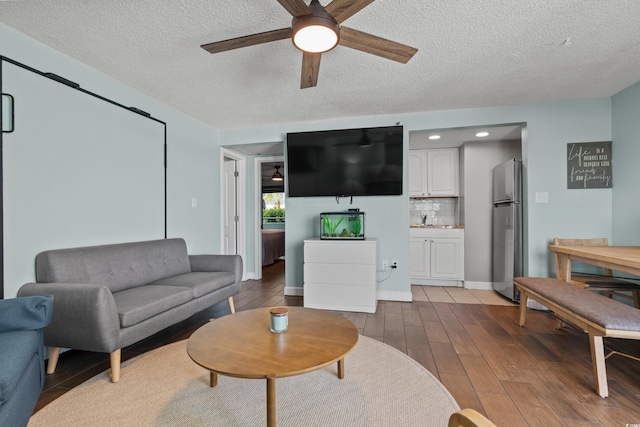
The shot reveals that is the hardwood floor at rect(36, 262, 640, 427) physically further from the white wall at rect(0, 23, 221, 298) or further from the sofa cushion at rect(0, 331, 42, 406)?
the white wall at rect(0, 23, 221, 298)

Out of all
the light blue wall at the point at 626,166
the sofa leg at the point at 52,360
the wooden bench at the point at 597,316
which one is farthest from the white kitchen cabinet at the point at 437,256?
the sofa leg at the point at 52,360

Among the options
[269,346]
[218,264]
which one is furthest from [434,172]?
[269,346]

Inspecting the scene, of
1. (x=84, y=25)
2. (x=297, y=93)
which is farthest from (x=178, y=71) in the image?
(x=297, y=93)

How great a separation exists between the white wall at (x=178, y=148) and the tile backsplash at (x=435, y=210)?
10.4ft

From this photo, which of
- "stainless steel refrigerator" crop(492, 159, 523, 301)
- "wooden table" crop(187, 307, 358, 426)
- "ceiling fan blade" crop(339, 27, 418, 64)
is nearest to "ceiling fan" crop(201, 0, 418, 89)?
"ceiling fan blade" crop(339, 27, 418, 64)

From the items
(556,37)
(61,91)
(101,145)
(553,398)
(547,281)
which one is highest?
(556,37)

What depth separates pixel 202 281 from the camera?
254 cm

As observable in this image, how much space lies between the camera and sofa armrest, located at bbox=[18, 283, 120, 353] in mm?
1672

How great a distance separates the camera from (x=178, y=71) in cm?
246

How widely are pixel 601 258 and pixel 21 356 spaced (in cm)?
335

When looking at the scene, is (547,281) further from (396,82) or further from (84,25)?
(84,25)

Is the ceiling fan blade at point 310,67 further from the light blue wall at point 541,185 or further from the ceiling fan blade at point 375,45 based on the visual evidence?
the light blue wall at point 541,185

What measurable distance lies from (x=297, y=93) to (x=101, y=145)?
1.83 metres

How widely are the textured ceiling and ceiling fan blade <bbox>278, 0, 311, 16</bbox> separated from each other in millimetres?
353
